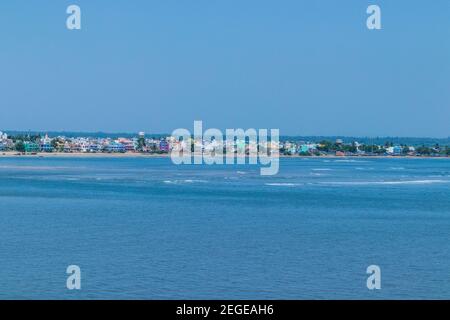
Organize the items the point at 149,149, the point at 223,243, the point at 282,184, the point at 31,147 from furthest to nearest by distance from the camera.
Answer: the point at 149,149
the point at 31,147
the point at 282,184
the point at 223,243

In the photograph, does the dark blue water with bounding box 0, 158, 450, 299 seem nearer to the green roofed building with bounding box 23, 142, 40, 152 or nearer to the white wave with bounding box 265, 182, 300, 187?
the white wave with bounding box 265, 182, 300, 187

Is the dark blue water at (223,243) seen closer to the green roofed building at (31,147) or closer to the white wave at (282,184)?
the white wave at (282,184)

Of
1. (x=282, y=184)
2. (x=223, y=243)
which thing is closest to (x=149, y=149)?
(x=282, y=184)

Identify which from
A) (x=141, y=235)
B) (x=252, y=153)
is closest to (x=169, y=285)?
(x=141, y=235)

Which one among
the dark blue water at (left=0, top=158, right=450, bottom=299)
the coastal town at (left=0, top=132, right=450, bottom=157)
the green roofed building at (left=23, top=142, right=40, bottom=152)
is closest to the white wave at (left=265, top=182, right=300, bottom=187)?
the dark blue water at (left=0, top=158, right=450, bottom=299)

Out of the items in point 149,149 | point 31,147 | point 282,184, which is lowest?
point 282,184

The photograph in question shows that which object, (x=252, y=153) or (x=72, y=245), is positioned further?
(x=252, y=153)

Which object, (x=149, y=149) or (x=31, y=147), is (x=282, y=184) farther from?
(x=149, y=149)
